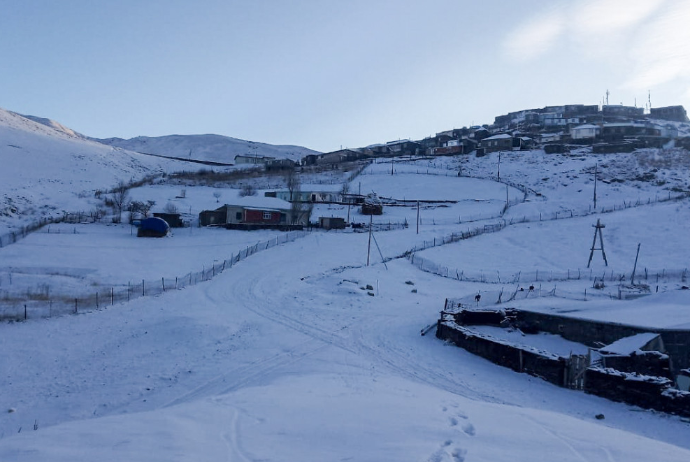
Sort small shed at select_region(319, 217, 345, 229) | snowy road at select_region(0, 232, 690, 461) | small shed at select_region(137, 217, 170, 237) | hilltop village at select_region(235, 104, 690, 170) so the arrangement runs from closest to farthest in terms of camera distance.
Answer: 1. snowy road at select_region(0, 232, 690, 461)
2. small shed at select_region(137, 217, 170, 237)
3. small shed at select_region(319, 217, 345, 229)
4. hilltop village at select_region(235, 104, 690, 170)

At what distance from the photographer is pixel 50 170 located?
80312 millimetres

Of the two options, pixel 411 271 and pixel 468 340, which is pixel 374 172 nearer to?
pixel 411 271

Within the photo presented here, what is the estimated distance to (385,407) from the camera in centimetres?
1053

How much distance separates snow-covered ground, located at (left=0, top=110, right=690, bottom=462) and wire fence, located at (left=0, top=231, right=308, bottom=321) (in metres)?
1.11

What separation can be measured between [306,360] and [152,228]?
3478 cm

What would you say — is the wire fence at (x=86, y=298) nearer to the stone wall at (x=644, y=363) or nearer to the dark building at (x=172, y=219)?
the dark building at (x=172, y=219)

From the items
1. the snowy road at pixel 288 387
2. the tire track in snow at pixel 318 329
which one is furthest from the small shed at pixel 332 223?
the snowy road at pixel 288 387

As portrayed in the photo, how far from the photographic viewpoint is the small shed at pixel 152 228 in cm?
4838

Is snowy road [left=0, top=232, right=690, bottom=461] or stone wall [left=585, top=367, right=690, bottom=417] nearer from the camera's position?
snowy road [left=0, top=232, right=690, bottom=461]

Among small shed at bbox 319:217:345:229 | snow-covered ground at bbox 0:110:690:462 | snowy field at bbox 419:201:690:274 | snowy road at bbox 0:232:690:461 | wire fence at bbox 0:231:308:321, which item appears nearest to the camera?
snowy road at bbox 0:232:690:461

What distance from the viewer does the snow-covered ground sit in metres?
7.93

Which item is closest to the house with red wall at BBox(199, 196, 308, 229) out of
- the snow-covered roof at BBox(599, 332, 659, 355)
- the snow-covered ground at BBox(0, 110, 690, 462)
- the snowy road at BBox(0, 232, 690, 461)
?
the snow-covered ground at BBox(0, 110, 690, 462)

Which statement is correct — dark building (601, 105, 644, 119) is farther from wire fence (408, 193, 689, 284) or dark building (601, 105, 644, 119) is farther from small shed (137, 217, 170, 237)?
small shed (137, 217, 170, 237)

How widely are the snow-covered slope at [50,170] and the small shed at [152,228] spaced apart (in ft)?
41.8
